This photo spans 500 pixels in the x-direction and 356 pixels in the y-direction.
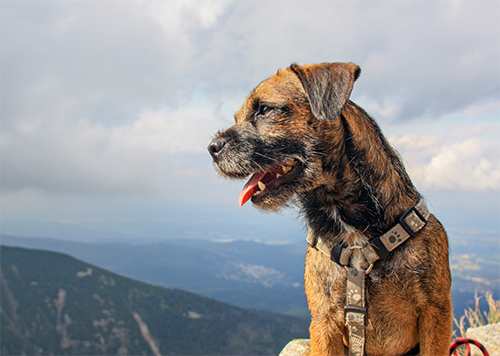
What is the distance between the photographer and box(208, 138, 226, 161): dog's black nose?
383 cm

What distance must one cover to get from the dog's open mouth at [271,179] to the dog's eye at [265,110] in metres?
0.56

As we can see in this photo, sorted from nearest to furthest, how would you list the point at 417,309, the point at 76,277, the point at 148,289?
the point at 417,309 < the point at 148,289 < the point at 76,277

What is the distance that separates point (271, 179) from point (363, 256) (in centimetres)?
121

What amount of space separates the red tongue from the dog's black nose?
1.42 ft

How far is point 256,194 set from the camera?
3.76 metres

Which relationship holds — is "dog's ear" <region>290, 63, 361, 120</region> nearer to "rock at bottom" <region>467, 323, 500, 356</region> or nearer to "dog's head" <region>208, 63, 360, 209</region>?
"dog's head" <region>208, 63, 360, 209</region>

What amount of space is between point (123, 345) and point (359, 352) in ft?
551

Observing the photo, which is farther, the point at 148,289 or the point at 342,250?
the point at 148,289

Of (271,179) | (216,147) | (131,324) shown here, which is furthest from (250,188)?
(131,324)

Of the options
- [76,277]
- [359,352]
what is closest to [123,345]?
[76,277]

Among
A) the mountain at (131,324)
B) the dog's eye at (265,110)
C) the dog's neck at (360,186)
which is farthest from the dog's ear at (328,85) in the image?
the mountain at (131,324)

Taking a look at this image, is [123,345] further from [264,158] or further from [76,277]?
[264,158]

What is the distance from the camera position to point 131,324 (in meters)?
155

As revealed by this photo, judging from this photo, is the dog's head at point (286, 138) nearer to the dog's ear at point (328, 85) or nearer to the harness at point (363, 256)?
the dog's ear at point (328, 85)
